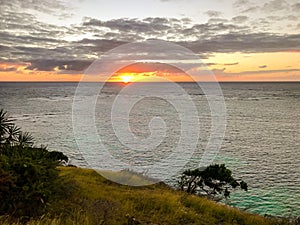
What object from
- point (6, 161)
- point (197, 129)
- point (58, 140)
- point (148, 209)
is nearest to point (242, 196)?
point (148, 209)

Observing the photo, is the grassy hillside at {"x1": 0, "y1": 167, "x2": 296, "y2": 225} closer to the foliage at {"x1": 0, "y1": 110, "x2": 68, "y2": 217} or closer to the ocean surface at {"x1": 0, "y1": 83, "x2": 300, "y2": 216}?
the foliage at {"x1": 0, "y1": 110, "x2": 68, "y2": 217}

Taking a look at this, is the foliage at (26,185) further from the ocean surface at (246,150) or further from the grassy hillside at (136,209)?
the ocean surface at (246,150)

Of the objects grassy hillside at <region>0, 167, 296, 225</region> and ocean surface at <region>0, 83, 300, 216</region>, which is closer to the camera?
grassy hillside at <region>0, 167, 296, 225</region>

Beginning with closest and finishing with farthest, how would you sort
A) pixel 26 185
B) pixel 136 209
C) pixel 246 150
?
1. pixel 26 185
2. pixel 136 209
3. pixel 246 150

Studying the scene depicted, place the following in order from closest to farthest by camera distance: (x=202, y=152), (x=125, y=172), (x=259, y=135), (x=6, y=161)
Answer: (x=6, y=161), (x=125, y=172), (x=202, y=152), (x=259, y=135)

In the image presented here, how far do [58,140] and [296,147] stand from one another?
132 feet

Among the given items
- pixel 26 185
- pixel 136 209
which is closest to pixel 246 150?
pixel 136 209

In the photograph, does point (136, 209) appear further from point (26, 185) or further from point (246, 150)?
point (246, 150)

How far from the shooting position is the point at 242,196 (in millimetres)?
33250

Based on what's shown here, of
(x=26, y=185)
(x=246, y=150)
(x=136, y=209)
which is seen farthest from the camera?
(x=246, y=150)

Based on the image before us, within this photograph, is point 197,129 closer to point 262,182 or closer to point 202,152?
point 202,152

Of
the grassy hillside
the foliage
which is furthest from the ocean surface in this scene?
the foliage

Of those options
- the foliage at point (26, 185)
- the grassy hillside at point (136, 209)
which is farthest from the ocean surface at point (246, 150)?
the foliage at point (26, 185)

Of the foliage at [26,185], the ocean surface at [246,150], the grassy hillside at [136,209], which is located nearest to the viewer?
the foliage at [26,185]
